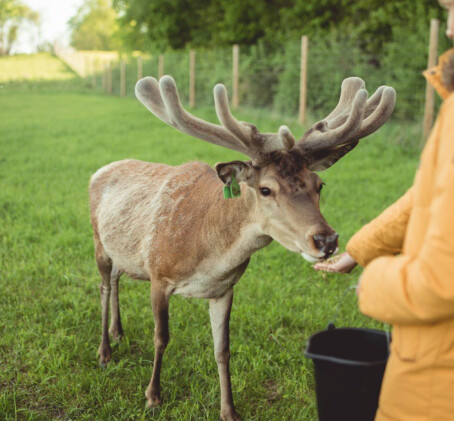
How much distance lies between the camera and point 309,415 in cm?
334

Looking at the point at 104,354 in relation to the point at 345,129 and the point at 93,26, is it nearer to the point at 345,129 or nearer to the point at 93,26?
the point at 345,129

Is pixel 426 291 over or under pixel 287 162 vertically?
under

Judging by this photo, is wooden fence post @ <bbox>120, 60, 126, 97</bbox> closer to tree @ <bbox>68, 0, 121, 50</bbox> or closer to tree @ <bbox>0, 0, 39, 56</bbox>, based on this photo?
tree @ <bbox>0, 0, 39, 56</bbox>

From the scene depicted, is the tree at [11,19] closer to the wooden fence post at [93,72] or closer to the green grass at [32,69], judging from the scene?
the green grass at [32,69]

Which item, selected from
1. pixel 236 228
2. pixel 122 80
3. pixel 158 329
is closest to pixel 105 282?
pixel 158 329

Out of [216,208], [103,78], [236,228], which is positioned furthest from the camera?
[103,78]

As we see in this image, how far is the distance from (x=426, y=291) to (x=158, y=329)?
2.34 metres

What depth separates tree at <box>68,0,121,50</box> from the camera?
86812 mm

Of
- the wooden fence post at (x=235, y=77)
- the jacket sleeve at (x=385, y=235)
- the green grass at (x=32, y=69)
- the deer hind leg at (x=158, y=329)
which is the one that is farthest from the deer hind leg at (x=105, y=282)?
the green grass at (x=32, y=69)

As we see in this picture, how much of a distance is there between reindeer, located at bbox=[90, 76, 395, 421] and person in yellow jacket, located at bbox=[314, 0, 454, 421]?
0.87 metres

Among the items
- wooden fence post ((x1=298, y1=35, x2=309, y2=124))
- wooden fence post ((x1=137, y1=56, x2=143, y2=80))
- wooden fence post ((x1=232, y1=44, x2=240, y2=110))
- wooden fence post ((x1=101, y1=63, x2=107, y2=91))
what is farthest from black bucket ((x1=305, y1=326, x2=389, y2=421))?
wooden fence post ((x1=101, y1=63, x2=107, y2=91))

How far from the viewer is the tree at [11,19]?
59.4 meters

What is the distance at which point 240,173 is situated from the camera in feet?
9.23

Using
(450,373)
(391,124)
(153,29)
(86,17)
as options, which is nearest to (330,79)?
(391,124)
